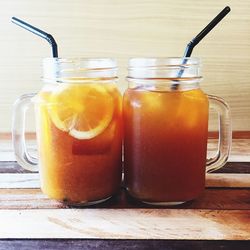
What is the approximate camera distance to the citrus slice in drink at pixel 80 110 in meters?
0.52

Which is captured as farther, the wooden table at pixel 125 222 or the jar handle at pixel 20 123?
the jar handle at pixel 20 123

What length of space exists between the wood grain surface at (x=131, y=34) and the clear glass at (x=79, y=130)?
1.06 feet

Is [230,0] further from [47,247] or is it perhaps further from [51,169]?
[47,247]

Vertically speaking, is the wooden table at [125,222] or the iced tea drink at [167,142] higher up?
the iced tea drink at [167,142]

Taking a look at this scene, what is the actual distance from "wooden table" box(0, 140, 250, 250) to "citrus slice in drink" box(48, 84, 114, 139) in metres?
0.11

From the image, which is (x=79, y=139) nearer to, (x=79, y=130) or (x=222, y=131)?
(x=79, y=130)

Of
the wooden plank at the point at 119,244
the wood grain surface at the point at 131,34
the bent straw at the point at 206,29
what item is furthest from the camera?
the wood grain surface at the point at 131,34

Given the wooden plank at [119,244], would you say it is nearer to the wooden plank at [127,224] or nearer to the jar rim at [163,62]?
the wooden plank at [127,224]

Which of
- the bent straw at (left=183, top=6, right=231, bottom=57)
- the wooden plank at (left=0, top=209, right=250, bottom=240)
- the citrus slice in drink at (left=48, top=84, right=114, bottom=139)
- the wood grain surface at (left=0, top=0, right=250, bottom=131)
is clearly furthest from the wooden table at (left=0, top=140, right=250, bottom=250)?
the wood grain surface at (left=0, top=0, right=250, bottom=131)

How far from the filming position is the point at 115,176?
0.57 meters

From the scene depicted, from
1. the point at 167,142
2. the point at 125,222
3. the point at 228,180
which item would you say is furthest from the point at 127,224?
the point at 228,180

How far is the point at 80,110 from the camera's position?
520mm

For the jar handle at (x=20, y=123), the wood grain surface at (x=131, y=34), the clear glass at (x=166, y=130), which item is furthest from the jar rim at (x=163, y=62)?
the wood grain surface at (x=131, y=34)

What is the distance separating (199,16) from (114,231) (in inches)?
21.6
